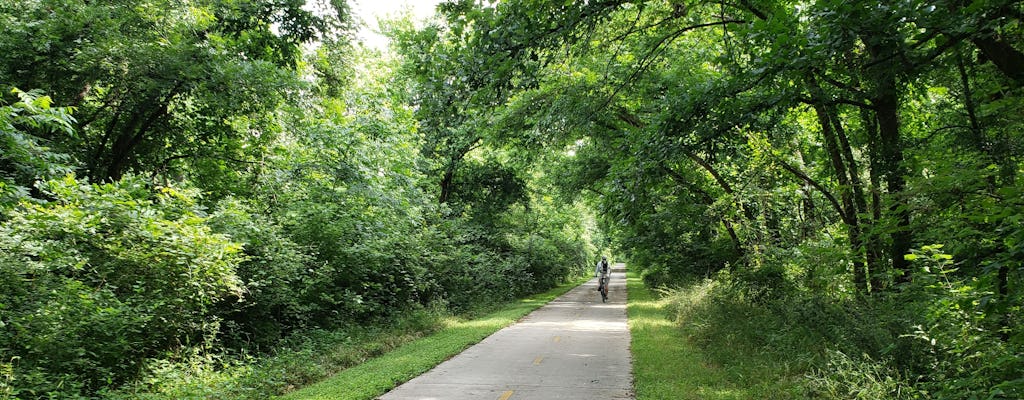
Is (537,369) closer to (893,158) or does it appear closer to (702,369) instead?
(702,369)

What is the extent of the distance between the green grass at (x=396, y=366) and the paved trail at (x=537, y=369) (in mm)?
246

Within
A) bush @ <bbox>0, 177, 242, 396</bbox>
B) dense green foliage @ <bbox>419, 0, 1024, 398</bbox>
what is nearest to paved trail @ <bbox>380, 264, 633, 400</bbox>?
dense green foliage @ <bbox>419, 0, 1024, 398</bbox>

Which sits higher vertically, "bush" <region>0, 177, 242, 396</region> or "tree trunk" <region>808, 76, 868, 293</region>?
"tree trunk" <region>808, 76, 868, 293</region>

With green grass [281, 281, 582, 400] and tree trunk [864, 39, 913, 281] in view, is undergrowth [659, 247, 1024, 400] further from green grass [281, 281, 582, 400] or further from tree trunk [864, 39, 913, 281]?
green grass [281, 281, 582, 400]

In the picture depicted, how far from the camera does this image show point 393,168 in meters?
17.1

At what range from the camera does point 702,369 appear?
9.16m

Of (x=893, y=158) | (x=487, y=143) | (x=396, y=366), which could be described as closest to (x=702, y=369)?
(x=893, y=158)

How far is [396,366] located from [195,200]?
14.4 feet

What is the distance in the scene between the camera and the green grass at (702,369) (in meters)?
7.48

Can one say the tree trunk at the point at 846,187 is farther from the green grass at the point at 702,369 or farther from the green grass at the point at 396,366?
the green grass at the point at 396,366

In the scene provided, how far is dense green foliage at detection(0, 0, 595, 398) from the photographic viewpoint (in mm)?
6664

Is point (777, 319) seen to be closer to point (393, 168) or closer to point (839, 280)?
point (839, 280)

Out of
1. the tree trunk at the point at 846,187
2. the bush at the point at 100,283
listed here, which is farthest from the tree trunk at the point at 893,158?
the bush at the point at 100,283

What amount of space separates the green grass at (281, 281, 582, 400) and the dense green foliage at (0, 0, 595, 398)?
2.08 ft
